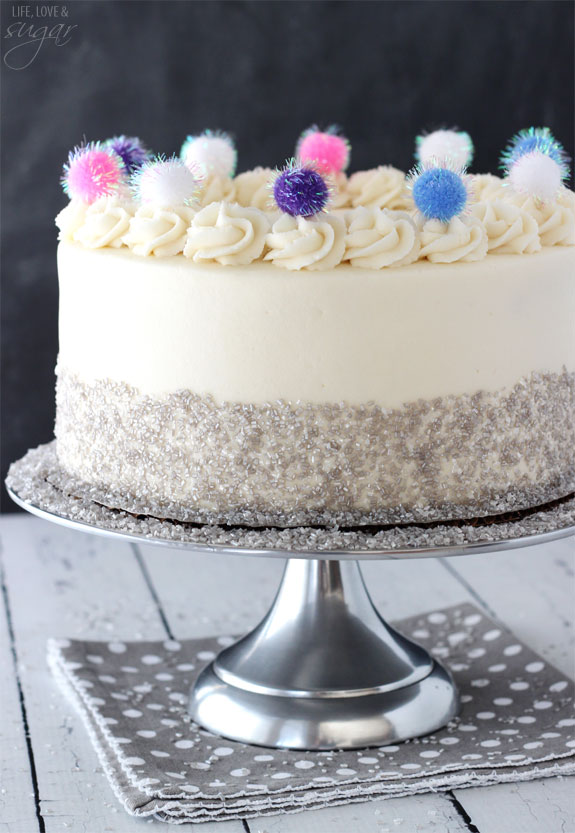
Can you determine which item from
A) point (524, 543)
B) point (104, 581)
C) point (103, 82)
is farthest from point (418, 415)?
point (103, 82)

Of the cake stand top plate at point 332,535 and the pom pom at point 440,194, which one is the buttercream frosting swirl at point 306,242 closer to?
the pom pom at point 440,194

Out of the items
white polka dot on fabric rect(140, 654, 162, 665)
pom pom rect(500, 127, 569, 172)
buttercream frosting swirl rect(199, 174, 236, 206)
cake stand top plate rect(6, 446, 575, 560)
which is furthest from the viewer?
white polka dot on fabric rect(140, 654, 162, 665)

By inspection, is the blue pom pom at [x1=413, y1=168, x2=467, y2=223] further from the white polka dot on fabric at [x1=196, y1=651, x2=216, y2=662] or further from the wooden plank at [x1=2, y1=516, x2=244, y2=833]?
the white polka dot on fabric at [x1=196, y1=651, x2=216, y2=662]

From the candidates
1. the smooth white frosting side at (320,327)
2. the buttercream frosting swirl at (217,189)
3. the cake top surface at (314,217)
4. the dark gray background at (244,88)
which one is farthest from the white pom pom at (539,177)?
the dark gray background at (244,88)

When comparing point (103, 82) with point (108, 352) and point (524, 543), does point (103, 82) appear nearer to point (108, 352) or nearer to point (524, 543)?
point (108, 352)

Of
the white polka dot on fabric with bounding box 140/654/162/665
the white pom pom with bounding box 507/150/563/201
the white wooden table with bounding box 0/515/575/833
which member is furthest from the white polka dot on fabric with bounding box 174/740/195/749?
the white pom pom with bounding box 507/150/563/201

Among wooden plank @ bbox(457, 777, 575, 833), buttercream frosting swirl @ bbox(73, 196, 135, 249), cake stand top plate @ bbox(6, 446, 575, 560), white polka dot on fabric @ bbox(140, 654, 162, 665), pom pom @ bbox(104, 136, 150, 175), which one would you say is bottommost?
wooden plank @ bbox(457, 777, 575, 833)

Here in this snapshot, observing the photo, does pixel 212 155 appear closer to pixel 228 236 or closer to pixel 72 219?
pixel 72 219
